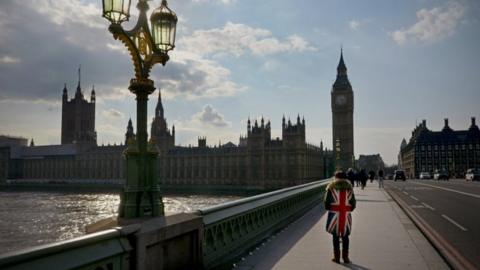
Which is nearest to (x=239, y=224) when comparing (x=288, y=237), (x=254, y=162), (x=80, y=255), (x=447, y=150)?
(x=288, y=237)

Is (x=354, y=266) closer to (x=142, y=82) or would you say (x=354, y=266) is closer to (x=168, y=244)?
(x=168, y=244)

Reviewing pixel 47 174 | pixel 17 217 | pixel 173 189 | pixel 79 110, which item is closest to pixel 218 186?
pixel 173 189

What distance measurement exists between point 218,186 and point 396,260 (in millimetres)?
101754

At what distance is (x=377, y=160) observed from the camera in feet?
633

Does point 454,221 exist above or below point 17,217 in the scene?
above

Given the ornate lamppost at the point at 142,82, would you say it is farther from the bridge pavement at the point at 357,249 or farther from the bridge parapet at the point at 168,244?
the bridge pavement at the point at 357,249

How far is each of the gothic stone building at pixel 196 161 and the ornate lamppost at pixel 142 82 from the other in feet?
246

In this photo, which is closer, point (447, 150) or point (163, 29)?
point (163, 29)

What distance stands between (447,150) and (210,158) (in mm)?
75571

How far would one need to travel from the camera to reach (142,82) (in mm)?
6711

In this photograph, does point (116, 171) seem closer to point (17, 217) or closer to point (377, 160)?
point (17, 217)

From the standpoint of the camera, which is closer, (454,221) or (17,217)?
(454,221)

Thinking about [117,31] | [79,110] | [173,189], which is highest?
[79,110]

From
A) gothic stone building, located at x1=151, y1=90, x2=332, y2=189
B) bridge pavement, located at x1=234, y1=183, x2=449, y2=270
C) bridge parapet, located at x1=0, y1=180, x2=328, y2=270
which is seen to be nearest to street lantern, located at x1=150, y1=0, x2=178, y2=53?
bridge parapet, located at x1=0, y1=180, x2=328, y2=270
